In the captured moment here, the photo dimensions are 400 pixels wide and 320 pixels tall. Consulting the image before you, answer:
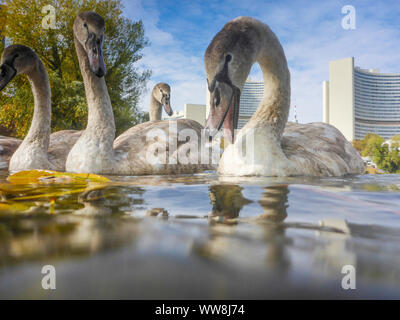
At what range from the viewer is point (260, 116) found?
4.20 m

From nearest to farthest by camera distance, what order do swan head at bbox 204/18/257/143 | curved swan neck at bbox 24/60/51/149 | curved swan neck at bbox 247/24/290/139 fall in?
swan head at bbox 204/18/257/143 → curved swan neck at bbox 247/24/290/139 → curved swan neck at bbox 24/60/51/149

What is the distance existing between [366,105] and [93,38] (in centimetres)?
8641

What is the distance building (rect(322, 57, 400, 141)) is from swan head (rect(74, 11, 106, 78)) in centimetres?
6493

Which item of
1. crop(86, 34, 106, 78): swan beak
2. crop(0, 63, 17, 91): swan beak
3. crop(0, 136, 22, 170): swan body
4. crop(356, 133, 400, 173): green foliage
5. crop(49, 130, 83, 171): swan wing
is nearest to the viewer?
crop(86, 34, 106, 78): swan beak

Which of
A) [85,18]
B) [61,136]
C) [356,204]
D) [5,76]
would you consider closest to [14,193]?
[356,204]

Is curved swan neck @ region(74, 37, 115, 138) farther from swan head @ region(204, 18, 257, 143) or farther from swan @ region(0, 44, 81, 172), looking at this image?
swan head @ region(204, 18, 257, 143)

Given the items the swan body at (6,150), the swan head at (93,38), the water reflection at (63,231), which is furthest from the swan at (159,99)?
the water reflection at (63,231)

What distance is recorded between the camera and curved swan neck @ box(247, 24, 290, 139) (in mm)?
4121

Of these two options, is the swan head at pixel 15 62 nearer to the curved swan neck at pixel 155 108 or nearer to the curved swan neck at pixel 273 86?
the curved swan neck at pixel 155 108

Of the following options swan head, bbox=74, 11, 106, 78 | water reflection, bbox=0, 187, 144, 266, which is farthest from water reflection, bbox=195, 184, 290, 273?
swan head, bbox=74, 11, 106, 78

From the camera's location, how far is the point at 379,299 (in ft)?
2.32

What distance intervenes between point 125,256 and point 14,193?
1739 mm

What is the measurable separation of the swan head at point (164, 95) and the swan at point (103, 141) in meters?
3.14

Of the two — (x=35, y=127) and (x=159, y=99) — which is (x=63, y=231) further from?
(x=159, y=99)
